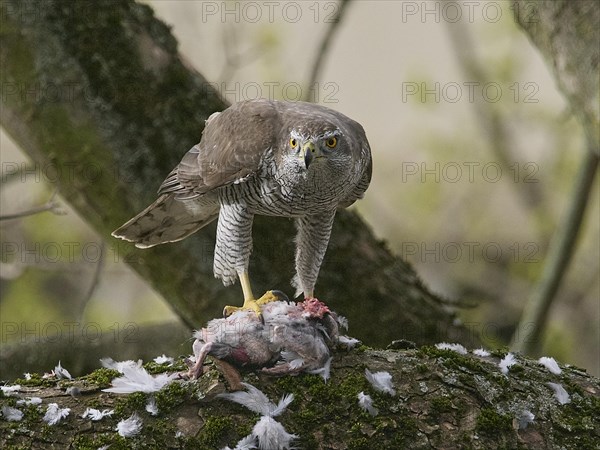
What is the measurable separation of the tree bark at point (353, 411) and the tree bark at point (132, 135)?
1702 millimetres

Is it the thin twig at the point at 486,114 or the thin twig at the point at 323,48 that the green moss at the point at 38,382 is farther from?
the thin twig at the point at 486,114

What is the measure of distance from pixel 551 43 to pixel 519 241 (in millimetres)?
7293

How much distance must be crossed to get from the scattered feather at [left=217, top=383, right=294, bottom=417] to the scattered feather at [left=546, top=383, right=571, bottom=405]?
3.38ft

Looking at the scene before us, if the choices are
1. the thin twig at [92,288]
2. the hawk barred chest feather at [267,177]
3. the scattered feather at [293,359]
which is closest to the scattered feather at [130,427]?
the scattered feather at [293,359]

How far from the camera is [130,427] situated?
2535 millimetres

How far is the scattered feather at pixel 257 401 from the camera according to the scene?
2.66m

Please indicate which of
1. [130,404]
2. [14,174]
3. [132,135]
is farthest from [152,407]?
[14,174]

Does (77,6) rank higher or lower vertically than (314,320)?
higher

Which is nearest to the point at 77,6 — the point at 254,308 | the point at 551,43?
the point at 254,308

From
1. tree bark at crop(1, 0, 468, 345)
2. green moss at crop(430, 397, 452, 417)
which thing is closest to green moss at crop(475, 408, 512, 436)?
green moss at crop(430, 397, 452, 417)

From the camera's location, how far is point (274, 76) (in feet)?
29.8

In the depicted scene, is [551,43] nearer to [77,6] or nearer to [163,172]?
[163,172]

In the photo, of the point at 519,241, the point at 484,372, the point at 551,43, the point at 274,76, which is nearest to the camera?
the point at 484,372

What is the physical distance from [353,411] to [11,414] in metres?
1.13
